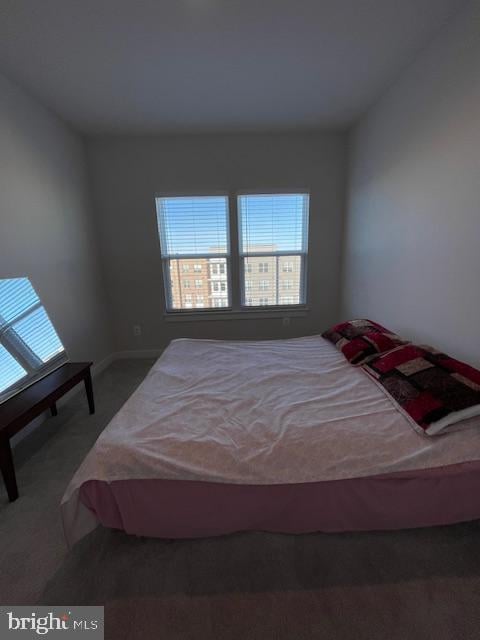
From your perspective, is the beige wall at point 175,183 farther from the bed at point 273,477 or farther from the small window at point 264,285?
the bed at point 273,477

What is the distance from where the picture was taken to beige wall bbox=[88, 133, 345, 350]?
123 inches

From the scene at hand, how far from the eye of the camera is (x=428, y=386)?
137cm

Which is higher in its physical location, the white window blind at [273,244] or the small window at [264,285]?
the white window blind at [273,244]

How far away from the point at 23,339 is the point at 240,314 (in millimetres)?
2276

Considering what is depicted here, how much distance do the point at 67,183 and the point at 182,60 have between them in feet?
5.55

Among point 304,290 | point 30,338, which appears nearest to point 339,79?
point 304,290

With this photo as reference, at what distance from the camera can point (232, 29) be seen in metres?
1.63

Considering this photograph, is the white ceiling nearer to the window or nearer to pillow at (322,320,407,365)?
the window

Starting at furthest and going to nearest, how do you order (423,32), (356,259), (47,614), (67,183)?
1. (356,259)
2. (67,183)
3. (423,32)
4. (47,614)

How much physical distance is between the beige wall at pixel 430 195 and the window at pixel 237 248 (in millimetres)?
920

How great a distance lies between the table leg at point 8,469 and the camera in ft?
4.84

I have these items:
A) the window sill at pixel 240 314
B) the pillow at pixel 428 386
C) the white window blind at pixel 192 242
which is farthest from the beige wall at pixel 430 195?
the white window blind at pixel 192 242

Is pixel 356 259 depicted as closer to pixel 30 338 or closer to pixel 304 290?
pixel 304 290

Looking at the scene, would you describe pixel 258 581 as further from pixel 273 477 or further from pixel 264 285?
pixel 264 285
